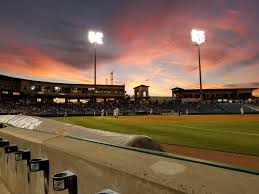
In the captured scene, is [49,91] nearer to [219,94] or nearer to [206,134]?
[219,94]

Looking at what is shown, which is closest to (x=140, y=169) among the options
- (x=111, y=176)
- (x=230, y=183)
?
(x=111, y=176)

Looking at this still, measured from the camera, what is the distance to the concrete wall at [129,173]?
1647 mm

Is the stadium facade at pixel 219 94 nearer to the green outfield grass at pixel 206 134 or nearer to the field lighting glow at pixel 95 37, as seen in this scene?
the field lighting glow at pixel 95 37

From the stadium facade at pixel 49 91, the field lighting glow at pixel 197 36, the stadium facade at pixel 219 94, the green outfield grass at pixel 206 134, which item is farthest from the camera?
the stadium facade at pixel 219 94

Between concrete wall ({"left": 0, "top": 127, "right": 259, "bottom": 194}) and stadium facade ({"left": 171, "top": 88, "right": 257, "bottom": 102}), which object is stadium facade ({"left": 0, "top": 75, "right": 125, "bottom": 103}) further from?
concrete wall ({"left": 0, "top": 127, "right": 259, "bottom": 194})

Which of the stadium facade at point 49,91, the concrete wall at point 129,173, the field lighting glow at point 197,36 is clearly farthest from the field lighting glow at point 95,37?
the concrete wall at point 129,173

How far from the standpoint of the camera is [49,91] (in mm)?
80000

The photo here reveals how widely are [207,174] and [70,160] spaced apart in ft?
6.12

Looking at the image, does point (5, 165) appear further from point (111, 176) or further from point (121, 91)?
point (121, 91)

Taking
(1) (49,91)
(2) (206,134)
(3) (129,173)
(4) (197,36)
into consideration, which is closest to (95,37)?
(4) (197,36)

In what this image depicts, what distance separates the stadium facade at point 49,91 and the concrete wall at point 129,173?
227ft

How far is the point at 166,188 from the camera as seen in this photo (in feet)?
5.74

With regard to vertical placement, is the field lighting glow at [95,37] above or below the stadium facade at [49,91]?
above

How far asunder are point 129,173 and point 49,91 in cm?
8202
